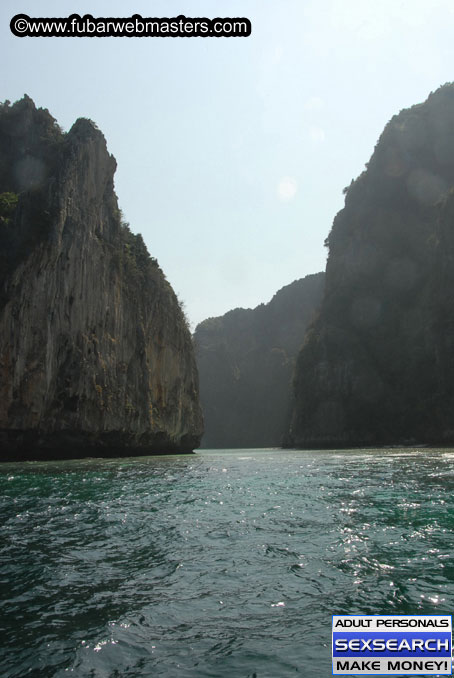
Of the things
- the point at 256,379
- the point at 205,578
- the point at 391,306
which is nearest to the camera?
the point at 205,578

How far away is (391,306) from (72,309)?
6916 centimetres

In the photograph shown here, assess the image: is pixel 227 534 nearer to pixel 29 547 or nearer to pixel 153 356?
pixel 29 547

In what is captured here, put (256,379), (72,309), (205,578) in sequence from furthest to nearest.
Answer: (256,379)
(72,309)
(205,578)

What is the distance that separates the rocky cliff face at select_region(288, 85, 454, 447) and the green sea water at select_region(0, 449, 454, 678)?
6378 centimetres

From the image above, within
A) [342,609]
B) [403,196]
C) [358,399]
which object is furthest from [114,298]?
[403,196]

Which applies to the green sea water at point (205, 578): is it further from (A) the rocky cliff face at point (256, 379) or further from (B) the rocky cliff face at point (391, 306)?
(A) the rocky cliff face at point (256, 379)

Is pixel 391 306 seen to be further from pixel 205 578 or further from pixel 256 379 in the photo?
pixel 256 379

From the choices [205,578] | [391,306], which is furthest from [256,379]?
[205,578]

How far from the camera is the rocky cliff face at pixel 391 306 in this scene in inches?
3086

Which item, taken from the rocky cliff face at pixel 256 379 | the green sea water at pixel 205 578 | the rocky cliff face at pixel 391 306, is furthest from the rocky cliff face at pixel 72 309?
the rocky cliff face at pixel 256 379

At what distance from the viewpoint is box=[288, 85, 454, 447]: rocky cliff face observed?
78375mm

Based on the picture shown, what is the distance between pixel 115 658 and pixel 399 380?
89.7 metres

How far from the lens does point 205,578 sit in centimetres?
816

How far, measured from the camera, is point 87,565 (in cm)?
881
